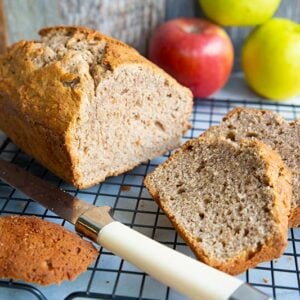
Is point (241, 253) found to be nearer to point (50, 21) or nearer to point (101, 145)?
point (101, 145)

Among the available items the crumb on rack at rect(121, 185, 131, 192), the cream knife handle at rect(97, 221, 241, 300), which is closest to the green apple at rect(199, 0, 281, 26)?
the crumb on rack at rect(121, 185, 131, 192)

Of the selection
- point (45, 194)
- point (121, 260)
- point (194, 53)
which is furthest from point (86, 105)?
point (194, 53)

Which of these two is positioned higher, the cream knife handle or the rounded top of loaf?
the rounded top of loaf

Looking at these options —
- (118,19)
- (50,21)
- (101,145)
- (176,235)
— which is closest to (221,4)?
(118,19)

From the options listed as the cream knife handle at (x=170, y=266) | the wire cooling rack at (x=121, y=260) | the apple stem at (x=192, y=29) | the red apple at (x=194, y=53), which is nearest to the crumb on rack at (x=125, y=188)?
the wire cooling rack at (x=121, y=260)

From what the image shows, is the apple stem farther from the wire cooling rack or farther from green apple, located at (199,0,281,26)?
the wire cooling rack

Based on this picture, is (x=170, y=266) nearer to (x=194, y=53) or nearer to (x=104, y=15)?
(x=194, y=53)

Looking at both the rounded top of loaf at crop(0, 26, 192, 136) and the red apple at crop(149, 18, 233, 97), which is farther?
the red apple at crop(149, 18, 233, 97)
